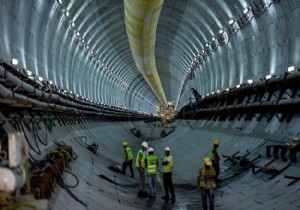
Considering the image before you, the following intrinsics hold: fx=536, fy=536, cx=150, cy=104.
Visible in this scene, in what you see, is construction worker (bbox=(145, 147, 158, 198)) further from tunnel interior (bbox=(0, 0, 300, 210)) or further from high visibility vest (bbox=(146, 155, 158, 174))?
tunnel interior (bbox=(0, 0, 300, 210))

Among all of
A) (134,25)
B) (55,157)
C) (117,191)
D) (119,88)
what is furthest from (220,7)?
(119,88)

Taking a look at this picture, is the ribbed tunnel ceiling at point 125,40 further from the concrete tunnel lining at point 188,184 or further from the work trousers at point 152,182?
the work trousers at point 152,182

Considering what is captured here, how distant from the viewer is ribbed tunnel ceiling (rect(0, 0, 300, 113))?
622 inches

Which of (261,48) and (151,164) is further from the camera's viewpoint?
(261,48)

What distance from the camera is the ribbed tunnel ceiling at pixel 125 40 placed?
622 inches

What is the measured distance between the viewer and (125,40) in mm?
35438

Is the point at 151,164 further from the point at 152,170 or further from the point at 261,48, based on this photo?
the point at 261,48

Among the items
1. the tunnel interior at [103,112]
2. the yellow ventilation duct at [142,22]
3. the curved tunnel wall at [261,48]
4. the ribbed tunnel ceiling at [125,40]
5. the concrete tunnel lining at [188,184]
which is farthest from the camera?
the yellow ventilation duct at [142,22]

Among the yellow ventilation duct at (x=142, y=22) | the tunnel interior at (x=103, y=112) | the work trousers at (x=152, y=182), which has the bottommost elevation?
the work trousers at (x=152, y=182)

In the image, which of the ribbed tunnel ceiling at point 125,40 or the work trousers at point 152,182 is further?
the ribbed tunnel ceiling at point 125,40

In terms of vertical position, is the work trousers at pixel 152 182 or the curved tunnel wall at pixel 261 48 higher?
the curved tunnel wall at pixel 261 48

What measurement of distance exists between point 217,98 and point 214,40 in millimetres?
3005

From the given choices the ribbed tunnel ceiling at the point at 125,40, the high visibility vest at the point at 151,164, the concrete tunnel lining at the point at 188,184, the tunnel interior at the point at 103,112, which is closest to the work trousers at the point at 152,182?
the high visibility vest at the point at 151,164

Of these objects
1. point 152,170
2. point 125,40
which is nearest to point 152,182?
point 152,170
